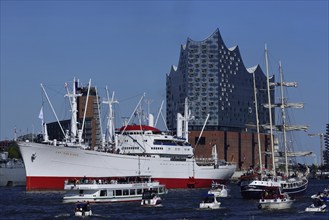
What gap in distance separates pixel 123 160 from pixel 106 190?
5257cm

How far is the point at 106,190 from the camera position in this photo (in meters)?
105

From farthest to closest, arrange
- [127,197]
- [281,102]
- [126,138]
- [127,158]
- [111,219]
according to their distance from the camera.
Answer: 1. [126,138]
2. [127,158]
3. [281,102]
4. [127,197]
5. [111,219]

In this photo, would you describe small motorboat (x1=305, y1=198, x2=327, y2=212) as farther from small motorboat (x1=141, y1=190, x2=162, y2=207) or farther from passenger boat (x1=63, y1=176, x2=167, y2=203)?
passenger boat (x1=63, y1=176, x2=167, y2=203)

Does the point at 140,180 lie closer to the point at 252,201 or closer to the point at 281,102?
the point at 252,201

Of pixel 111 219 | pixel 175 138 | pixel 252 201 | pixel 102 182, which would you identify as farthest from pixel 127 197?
pixel 175 138

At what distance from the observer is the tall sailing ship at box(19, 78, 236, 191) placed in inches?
5679

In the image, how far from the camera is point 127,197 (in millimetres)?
107188

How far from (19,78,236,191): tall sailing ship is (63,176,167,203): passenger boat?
119 feet

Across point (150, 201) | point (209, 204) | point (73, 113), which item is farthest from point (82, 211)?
point (73, 113)

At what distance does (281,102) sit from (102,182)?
1919 inches

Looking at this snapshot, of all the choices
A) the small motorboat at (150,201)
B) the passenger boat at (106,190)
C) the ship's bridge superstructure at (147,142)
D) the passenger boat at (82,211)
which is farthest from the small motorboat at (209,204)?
the ship's bridge superstructure at (147,142)

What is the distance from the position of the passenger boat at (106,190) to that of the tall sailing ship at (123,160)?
36.2m

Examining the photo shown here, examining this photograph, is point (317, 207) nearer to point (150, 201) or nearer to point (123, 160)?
point (150, 201)

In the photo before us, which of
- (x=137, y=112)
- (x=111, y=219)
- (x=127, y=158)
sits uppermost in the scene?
(x=137, y=112)
